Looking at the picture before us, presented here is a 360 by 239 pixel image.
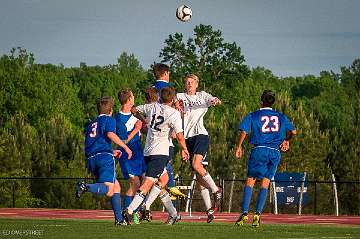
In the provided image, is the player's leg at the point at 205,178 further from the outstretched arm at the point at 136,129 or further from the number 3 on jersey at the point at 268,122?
the number 3 on jersey at the point at 268,122

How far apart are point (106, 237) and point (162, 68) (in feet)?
19.8

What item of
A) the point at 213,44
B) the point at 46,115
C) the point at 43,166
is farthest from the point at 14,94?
the point at 43,166

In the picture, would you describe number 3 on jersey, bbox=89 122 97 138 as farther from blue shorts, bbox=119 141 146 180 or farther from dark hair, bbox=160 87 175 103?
blue shorts, bbox=119 141 146 180

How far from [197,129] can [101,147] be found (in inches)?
118

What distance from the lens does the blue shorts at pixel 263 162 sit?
18.5m

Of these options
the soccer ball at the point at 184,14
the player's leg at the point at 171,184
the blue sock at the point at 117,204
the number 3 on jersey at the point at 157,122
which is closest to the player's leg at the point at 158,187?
the player's leg at the point at 171,184

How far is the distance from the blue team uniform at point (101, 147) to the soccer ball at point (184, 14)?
966 cm

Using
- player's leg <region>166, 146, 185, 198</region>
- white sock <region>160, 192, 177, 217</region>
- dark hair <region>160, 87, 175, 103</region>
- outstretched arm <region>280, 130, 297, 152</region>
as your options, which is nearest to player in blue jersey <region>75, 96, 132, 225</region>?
dark hair <region>160, 87, 175, 103</region>

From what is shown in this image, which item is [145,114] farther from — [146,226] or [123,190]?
[123,190]

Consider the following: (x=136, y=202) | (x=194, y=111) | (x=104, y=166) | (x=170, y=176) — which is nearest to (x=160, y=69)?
(x=194, y=111)

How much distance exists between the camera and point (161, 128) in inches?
703

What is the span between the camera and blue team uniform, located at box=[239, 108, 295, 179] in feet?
60.7

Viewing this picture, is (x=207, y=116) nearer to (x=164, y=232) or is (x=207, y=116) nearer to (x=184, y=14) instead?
(x=184, y=14)

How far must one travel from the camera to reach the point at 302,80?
16062cm
